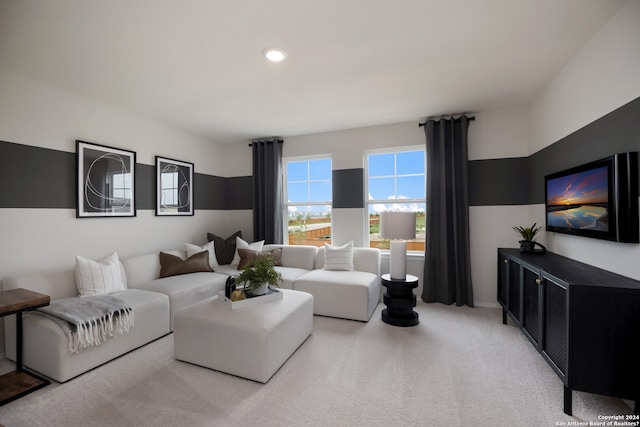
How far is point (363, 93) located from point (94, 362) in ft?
11.8

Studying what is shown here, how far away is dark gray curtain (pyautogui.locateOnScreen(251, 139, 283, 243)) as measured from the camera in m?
4.83

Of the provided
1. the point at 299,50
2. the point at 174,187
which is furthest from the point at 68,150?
the point at 299,50

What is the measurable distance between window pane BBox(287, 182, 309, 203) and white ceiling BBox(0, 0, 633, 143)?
1.64m

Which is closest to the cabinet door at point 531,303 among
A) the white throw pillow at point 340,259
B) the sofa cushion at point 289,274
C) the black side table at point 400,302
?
the black side table at point 400,302

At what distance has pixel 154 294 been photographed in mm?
2963

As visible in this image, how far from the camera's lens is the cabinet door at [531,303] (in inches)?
88.1

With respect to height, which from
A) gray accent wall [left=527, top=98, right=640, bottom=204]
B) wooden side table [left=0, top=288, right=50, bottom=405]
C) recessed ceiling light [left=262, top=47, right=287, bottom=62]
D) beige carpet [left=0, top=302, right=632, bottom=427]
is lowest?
beige carpet [left=0, top=302, right=632, bottom=427]

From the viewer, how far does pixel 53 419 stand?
69.2 inches

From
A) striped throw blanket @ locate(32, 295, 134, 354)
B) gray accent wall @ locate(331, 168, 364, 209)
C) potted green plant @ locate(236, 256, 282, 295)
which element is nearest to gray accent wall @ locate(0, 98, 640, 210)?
gray accent wall @ locate(331, 168, 364, 209)

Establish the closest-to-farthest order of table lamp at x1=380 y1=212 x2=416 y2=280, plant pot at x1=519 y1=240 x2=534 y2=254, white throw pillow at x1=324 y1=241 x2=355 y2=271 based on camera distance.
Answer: plant pot at x1=519 y1=240 x2=534 y2=254 < table lamp at x1=380 y1=212 x2=416 y2=280 < white throw pillow at x1=324 y1=241 x2=355 y2=271

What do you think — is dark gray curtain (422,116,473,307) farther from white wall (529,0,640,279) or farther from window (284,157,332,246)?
window (284,157,332,246)

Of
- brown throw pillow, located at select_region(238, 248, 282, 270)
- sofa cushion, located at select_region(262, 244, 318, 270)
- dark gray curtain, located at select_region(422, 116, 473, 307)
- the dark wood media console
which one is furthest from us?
sofa cushion, located at select_region(262, 244, 318, 270)

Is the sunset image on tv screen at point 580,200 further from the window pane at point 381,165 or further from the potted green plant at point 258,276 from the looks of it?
the potted green plant at point 258,276

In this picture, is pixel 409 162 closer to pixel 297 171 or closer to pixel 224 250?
pixel 297 171
